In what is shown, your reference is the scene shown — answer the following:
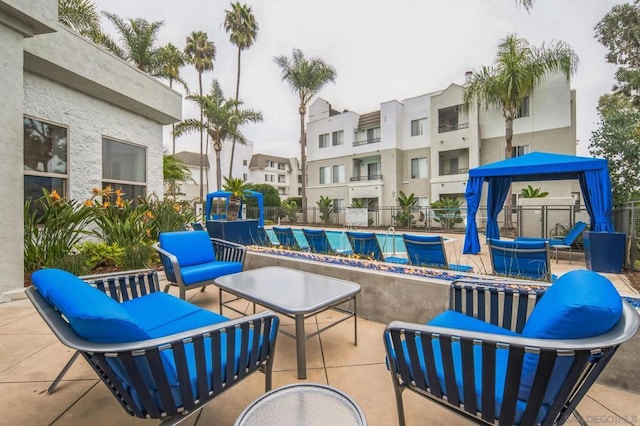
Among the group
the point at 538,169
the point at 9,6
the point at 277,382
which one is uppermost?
the point at 9,6

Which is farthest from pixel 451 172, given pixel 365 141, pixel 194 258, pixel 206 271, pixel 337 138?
pixel 206 271

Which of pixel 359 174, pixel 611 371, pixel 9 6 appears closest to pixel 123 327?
pixel 611 371

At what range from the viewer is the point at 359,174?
2295 centimetres

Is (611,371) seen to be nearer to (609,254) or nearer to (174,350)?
(174,350)

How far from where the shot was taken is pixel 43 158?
5.58 meters

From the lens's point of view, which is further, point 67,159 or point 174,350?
point 67,159

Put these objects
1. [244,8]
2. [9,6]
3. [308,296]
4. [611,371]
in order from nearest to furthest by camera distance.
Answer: [611,371] < [308,296] < [9,6] < [244,8]

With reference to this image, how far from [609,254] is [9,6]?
9.41 m

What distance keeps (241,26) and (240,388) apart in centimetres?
2570

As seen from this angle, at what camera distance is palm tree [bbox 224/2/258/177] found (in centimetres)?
2147

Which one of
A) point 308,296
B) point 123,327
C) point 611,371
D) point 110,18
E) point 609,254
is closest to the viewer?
point 123,327

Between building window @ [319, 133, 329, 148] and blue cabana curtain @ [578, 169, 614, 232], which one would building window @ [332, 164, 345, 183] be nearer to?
building window @ [319, 133, 329, 148]

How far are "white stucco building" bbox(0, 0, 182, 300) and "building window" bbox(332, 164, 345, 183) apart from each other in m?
15.7

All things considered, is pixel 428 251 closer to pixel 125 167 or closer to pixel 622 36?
pixel 125 167
